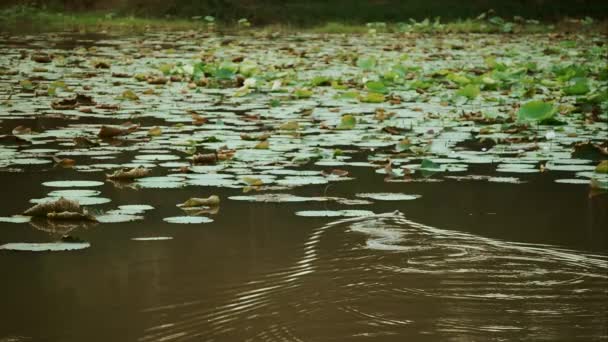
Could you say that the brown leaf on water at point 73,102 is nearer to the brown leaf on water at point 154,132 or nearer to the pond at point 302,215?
the pond at point 302,215

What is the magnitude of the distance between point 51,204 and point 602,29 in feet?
49.0

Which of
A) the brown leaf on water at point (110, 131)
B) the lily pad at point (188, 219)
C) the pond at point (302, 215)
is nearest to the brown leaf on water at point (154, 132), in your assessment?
the pond at point (302, 215)

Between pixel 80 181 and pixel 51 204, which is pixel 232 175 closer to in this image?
pixel 80 181

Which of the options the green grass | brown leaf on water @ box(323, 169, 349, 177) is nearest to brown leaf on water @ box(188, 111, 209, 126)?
brown leaf on water @ box(323, 169, 349, 177)

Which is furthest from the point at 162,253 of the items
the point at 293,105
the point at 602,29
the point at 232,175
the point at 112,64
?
the point at 602,29

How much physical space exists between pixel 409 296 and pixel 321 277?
0.89 ft

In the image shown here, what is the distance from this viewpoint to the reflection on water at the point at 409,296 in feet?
8.00

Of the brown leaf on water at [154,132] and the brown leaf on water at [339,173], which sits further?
the brown leaf on water at [154,132]

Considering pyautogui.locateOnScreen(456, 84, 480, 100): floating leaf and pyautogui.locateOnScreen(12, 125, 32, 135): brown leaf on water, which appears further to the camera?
pyautogui.locateOnScreen(456, 84, 480, 100): floating leaf

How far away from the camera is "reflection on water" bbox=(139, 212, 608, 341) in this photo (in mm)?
2438

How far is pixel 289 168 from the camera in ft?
14.5

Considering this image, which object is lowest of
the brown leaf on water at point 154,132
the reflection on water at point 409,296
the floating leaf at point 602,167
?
the reflection on water at point 409,296

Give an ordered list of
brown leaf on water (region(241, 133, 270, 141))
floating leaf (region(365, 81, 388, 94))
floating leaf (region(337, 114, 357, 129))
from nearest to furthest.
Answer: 1. brown leaf on water (region(241, 133, 270, 141))
2. floating leaf (region(337, 114, 357, 129))
3. floating leaf (region(365, 81, 388, 94))

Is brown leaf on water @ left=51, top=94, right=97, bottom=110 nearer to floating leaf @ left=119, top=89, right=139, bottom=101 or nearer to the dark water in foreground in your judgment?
floating leaf @ left=119, top=89, right=139, bottom=101
